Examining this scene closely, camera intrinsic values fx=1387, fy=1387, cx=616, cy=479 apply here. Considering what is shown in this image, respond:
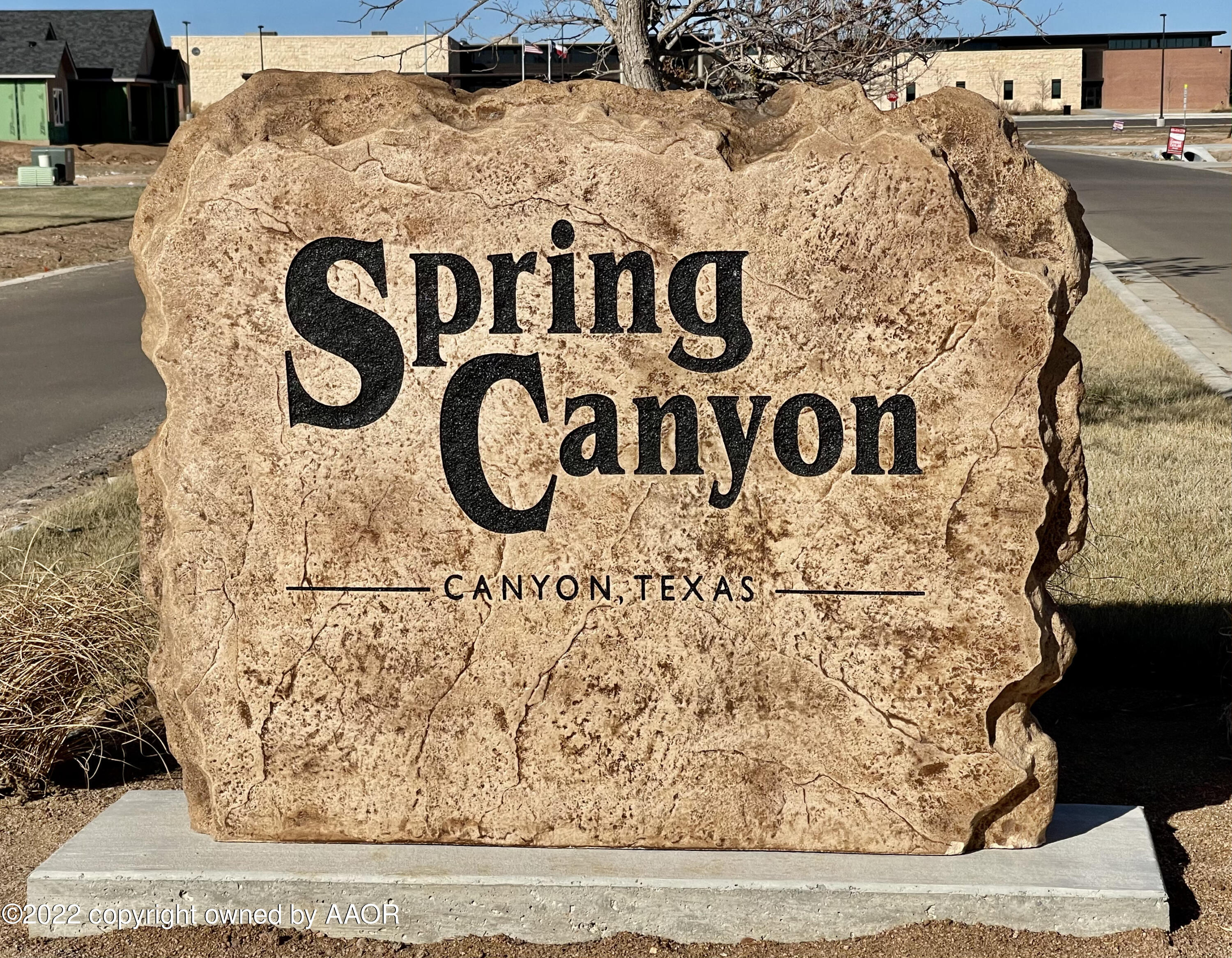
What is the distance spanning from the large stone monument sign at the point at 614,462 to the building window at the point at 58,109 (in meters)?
49.4

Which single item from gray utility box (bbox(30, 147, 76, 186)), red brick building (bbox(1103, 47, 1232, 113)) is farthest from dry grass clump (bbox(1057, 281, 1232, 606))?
red brick building (bbox(1103, 47, 1232, 113))

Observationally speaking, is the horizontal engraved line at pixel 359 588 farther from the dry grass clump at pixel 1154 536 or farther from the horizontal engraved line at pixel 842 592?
the dry grass clump at pixel 1154 536

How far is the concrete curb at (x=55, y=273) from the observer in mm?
18203

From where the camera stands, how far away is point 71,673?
14.4 ft

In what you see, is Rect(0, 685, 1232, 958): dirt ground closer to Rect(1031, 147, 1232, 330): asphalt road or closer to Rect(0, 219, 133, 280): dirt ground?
Rect(1031, 147, 1232, 330): asphalt road

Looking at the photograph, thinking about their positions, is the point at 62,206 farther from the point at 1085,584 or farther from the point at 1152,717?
the point at 1152,717

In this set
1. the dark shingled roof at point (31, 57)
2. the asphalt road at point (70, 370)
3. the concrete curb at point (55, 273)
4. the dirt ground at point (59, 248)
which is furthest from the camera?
the dark shingled roof at point (31, 57)

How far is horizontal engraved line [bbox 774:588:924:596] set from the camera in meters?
3.43

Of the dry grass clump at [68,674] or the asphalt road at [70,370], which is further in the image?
the asphalt road at [70,370]

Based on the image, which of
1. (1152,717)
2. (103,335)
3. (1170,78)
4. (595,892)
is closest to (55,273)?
(103,335)

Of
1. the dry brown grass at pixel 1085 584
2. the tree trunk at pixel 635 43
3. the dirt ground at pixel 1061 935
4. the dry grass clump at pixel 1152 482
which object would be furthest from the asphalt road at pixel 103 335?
the dirt ground at pixel 1061 935

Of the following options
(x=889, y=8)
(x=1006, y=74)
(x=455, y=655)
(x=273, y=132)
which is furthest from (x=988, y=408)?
(x=1006, y=74)

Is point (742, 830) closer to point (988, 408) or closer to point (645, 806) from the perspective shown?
point (645, 806)

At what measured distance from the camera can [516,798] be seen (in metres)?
3.55
